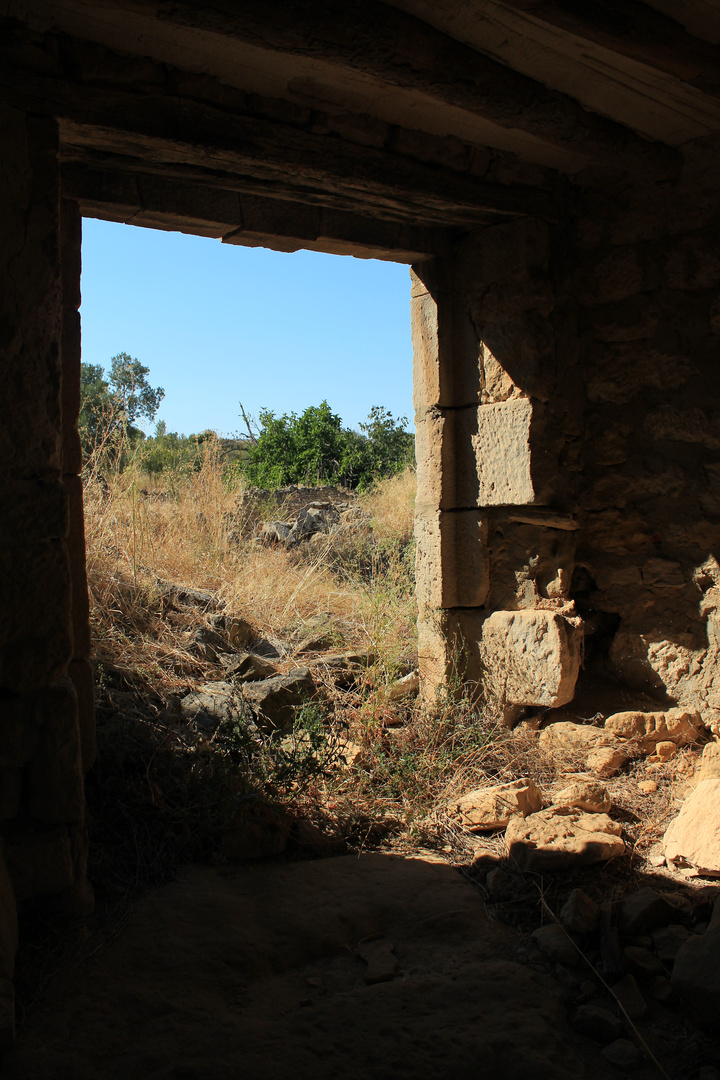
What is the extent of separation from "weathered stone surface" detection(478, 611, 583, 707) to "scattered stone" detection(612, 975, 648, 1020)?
1819 mm

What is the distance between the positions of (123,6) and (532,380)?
249 cm

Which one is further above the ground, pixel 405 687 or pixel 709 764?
pixel 405 687

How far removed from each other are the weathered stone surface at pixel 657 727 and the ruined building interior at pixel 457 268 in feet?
0.43

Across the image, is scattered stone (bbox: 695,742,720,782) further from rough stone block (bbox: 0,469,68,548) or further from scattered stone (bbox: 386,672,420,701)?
rough stone block (bbox: 0,469,68,548)

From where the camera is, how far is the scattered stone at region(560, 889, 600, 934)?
248cm

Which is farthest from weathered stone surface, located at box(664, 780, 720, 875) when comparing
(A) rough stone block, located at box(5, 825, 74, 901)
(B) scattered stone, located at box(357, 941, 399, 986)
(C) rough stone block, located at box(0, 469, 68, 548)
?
(C) rough stone block, located at box(0, 469, 68, 548)

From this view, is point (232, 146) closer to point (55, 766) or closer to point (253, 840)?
point (55, 766)

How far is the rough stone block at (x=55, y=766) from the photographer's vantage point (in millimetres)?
2533

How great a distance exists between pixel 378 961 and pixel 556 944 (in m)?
0.56

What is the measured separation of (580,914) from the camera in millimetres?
2502

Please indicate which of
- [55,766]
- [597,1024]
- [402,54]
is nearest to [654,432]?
[402,54]

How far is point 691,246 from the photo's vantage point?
154 inches

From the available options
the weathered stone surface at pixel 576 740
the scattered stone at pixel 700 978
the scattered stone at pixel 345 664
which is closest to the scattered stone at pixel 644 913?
the scattered stone at pixel 700 978

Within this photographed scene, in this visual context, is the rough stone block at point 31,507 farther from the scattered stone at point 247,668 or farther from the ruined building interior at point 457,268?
the scattered stone at point 247,668
